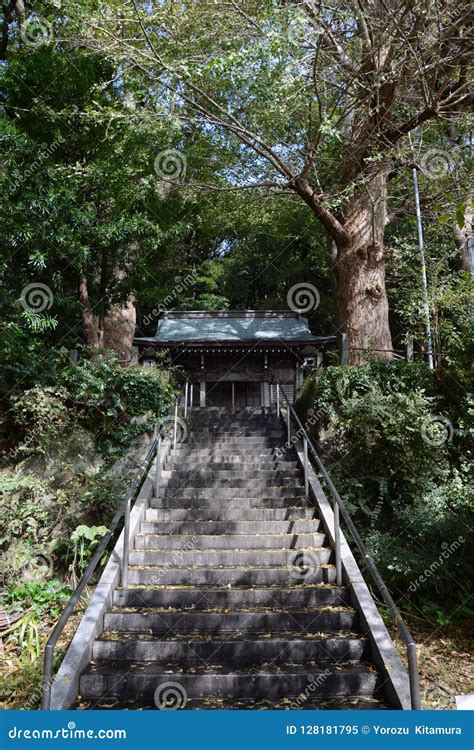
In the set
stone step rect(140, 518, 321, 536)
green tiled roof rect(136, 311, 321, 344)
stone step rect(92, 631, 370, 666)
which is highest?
green tiled roof rect(136, 311, 321, 344)

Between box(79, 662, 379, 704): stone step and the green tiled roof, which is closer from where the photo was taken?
box(79, 662, 379, 704): stone step

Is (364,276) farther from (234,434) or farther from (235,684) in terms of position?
(235,684)

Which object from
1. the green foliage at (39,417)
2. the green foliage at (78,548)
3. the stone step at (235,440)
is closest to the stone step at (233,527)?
the green foliage at (78,548)

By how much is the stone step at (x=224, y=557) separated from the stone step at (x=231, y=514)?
2.72ft

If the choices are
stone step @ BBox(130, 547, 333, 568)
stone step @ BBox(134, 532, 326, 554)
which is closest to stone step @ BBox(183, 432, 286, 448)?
stone step @ BBox(134, 532, 326, 554)

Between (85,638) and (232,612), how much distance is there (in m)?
1.43

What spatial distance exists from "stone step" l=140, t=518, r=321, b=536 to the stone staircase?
0.01 metres

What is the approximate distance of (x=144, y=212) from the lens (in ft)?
33.7

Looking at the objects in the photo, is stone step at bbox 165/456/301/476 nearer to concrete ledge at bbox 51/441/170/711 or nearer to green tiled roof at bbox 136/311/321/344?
concrete ledge at bbox 51/441/170/711

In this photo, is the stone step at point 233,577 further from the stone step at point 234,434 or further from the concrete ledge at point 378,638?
the stone step at point 234,434

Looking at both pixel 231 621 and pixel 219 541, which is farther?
pixel 219 541

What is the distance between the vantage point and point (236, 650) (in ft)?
15.1

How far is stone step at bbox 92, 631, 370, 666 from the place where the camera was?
4598mm

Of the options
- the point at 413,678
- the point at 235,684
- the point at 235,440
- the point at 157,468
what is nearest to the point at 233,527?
the point at 157,468
